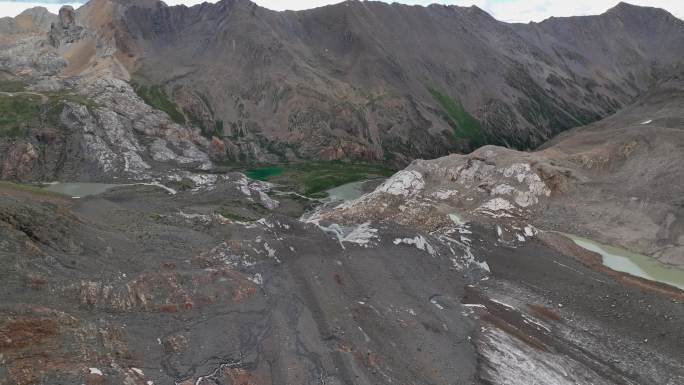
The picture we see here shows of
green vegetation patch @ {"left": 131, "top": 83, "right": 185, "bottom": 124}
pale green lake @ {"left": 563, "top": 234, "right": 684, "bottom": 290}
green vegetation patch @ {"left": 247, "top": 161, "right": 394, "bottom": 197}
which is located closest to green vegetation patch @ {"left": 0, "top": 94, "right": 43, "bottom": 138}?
green vegetation patch @ {"left": 131, "top": 83, "right": 185, "bottom": 124}

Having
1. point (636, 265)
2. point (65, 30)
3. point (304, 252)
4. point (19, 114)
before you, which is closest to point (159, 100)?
point (19, 114)

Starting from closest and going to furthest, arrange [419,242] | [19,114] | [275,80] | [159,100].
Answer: [419,242], [19,114], [159,100], [275,80]

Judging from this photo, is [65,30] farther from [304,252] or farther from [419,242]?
[419,242]

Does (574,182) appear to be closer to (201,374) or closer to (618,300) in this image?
(618,300)

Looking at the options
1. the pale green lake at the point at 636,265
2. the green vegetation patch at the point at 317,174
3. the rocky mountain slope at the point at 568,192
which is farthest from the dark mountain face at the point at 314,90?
the pale green lake at the point at 636,265

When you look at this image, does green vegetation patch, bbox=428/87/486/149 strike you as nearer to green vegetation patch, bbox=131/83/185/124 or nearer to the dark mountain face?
the dark mountain face

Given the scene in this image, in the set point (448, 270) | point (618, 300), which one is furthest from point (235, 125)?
point (618, 300)
